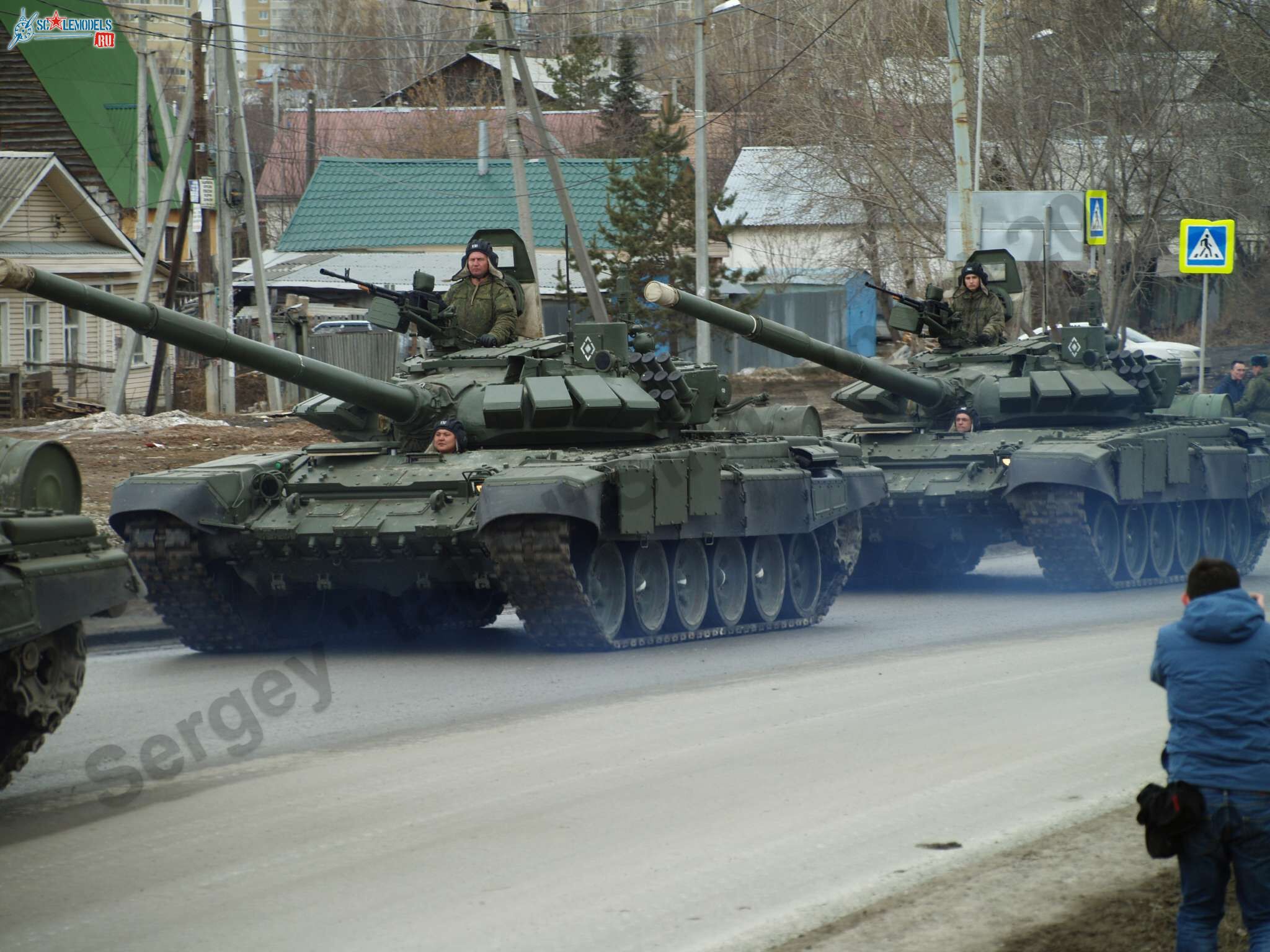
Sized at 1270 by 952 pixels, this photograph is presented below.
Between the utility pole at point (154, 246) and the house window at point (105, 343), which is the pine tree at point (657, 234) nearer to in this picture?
the house window at point (105, 343)

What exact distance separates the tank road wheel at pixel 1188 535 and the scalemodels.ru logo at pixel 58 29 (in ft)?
90.6

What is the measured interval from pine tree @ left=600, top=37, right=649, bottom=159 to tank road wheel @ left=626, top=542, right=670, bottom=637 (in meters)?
39.2

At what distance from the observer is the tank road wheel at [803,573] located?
1496 centimetres

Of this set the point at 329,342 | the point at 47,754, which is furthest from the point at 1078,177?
the point at 47,754

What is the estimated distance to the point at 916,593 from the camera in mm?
17203

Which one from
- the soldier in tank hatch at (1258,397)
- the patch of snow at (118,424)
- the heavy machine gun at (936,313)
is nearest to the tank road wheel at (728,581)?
the heavy machine gun at (936,313)

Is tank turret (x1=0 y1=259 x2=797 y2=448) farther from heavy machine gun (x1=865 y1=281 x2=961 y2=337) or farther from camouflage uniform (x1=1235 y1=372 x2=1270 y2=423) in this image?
camouflage uniform (x1=1235 y1=372 x2=1270 y2=423)

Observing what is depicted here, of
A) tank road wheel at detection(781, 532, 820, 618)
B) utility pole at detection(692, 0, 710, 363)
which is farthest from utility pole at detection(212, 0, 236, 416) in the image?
tank road wheel at detection(781, 532, 820, 618)

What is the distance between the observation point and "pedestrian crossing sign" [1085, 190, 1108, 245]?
22141mm

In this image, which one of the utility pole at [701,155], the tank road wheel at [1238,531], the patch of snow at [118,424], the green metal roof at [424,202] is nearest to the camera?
the tank road wheel at [1238,531]

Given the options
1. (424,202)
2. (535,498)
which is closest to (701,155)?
(424,202)

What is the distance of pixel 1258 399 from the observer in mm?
23328

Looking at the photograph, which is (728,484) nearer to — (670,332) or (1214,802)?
(1214,802)

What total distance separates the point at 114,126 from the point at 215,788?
127 feet
